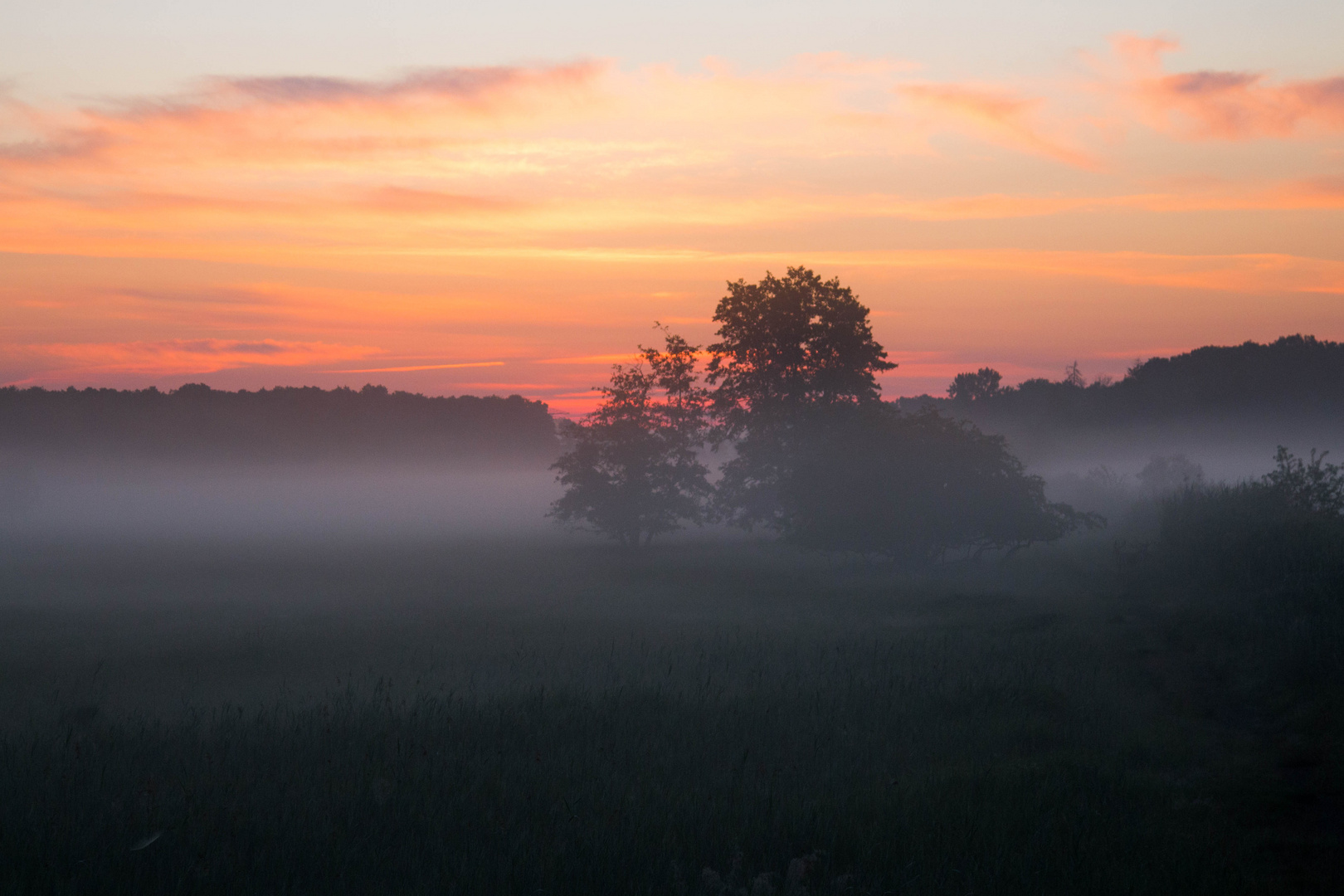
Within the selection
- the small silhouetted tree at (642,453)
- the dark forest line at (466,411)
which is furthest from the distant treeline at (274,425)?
the small silhouetted tree at (642,453)

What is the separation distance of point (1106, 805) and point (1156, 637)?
964 cm

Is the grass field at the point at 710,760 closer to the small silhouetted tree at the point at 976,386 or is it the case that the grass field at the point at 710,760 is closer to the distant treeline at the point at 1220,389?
the distant treeline at the point at 1220,389

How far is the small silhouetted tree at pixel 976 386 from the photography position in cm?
14188

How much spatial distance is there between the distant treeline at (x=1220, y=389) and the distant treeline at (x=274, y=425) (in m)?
70.6

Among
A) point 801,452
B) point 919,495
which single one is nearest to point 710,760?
point 919,495

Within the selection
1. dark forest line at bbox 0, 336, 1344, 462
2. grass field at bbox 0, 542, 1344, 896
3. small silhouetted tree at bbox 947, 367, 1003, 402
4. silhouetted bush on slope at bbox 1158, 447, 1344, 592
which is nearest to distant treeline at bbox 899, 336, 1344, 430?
dark forest line at bbox 0, 336, 1344, 462

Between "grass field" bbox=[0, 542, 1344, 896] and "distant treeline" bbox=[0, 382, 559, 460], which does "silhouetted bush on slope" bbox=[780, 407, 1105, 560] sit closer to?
"grass field" bbox=[0, 542, 1344, 896]

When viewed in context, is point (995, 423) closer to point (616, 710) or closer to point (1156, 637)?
point (1156, 637)

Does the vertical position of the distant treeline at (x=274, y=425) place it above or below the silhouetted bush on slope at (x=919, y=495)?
above

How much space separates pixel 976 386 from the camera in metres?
144

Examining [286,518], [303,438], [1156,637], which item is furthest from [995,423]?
[1156,637]

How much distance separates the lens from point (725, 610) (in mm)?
24062

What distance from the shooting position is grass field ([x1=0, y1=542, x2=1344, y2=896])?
609 centimetres

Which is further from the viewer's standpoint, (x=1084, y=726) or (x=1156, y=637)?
(x=1156, y=637)
